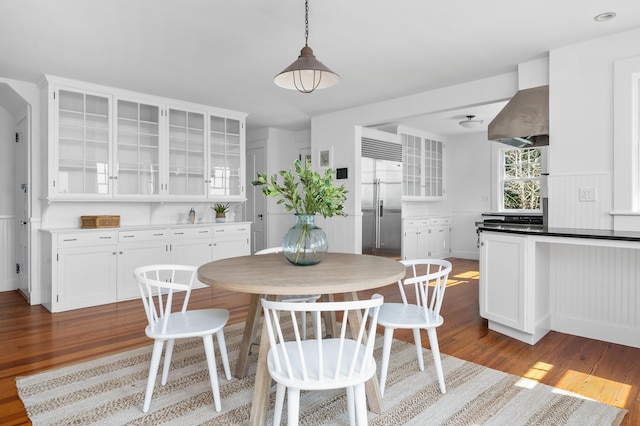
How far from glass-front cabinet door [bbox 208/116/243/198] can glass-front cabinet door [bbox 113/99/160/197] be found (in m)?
0.76

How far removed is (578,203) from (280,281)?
290 cm

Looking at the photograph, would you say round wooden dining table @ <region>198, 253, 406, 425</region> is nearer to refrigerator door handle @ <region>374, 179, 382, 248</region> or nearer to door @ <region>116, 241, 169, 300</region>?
door @ <region>116, 241, 169, 300</region>

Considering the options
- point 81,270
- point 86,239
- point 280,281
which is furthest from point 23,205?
point 280,281

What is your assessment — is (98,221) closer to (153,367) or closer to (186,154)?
(186,154)

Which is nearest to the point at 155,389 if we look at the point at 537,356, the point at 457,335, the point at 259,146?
the point at 457,335

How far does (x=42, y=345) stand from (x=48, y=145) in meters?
2.19

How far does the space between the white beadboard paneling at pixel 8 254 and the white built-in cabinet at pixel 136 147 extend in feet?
5.12

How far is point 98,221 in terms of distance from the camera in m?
4.38

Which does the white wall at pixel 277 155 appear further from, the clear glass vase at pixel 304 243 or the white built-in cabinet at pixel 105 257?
the clear glass vase at pixel 304 243

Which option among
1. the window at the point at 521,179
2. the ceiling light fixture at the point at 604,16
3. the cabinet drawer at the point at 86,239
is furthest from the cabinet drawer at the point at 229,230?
the window at the point at 521,179

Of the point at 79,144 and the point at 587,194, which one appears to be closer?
the point at 587,194

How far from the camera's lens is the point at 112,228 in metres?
4.36

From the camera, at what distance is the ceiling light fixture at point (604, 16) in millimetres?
2824

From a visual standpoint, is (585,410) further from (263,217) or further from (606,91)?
(263,217)
